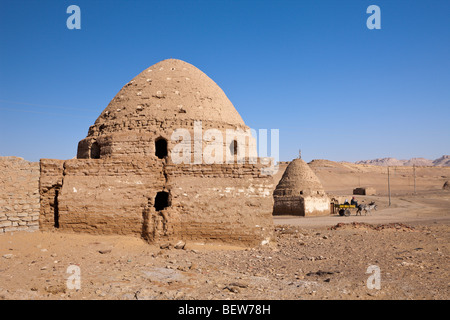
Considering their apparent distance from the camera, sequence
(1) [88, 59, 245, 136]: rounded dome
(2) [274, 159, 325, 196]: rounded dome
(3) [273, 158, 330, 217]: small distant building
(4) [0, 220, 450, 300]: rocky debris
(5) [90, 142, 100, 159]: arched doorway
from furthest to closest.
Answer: (2) [274, 159, 325, 196]: rounded dome
(3) [273, 158, 330, 217]: small distant building
(5) [90, 142, 100, 159]: arched doorway
(1) [88, 59, 245, 136]: rounded dome
(4) [0, 220, 450, 300]: rocky debris

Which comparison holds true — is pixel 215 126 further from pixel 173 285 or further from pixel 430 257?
pixel 430 257

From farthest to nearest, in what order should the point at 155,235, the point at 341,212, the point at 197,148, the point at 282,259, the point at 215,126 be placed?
the point at 341,212
the point at 215,126
the point at 197,148
the point at 155,235
the point at 282,259

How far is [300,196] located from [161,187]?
15.0 m

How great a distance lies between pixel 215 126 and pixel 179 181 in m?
2.65

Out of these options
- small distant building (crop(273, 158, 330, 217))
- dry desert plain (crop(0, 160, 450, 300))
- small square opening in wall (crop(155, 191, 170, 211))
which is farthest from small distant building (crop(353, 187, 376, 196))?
small square opening in wall (crop(155, 191, 170, 211))

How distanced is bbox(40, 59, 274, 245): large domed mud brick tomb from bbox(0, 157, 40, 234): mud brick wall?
230mm

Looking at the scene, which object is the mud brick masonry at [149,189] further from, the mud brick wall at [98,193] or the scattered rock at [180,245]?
the scattered rock at [180,245]

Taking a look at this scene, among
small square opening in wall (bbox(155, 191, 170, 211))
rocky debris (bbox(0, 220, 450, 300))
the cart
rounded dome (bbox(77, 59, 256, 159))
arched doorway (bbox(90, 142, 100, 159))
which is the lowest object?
the cart

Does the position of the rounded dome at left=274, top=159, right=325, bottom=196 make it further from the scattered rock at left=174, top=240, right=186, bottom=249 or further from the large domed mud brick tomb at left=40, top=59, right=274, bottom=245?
the scattered rock at left=174, top=240, right=186, bottom=249

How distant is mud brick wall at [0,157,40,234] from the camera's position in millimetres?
9359

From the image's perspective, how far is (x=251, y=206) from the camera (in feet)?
33.1

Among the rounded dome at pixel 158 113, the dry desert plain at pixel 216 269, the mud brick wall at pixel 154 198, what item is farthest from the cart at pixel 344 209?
the mud brick wall at pixel 154 198

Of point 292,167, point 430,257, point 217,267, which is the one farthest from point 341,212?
point 217,267
